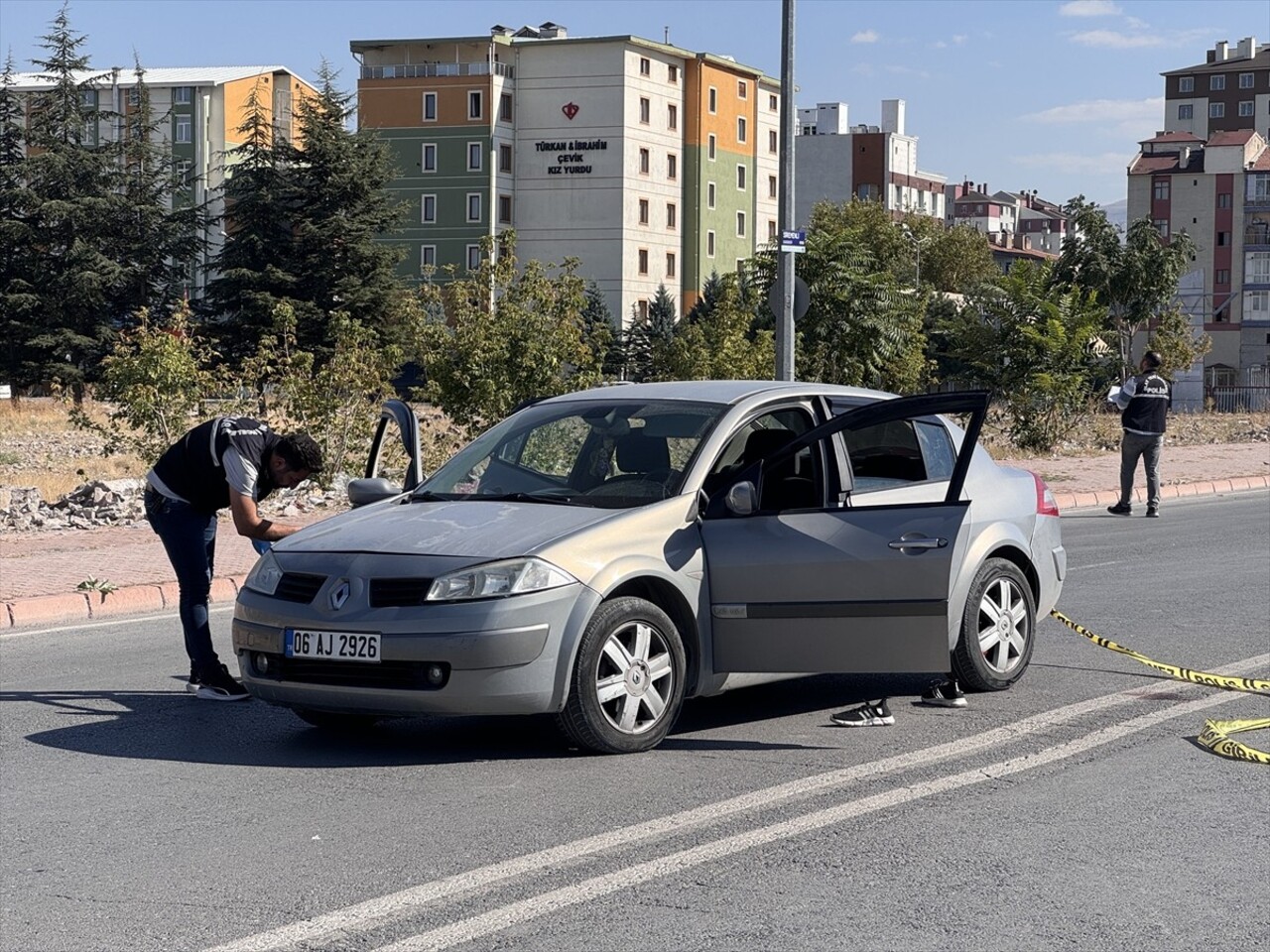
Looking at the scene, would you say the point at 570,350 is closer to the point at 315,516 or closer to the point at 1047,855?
the point at 315,516

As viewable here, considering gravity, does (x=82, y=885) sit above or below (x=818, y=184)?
below

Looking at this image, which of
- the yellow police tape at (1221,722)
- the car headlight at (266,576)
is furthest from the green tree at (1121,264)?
the car headlight at (266,576)

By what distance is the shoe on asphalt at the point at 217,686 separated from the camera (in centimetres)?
859

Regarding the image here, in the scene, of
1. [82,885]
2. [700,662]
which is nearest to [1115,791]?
[700,662]

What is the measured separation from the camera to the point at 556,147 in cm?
9275

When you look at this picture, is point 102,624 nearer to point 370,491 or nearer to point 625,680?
point 370,491

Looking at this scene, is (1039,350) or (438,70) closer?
(1039,350)

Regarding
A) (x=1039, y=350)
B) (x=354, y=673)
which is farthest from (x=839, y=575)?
(x=1039, y=350)

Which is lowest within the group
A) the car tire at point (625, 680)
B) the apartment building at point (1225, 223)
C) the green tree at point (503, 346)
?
the car tire at point (625, 680)

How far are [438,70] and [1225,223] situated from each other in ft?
198

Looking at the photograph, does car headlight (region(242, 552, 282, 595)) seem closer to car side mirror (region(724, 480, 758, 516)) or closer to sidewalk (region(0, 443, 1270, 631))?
car side mirror (region(724, 480, 758, 516))

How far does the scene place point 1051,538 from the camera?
8867 millimetres

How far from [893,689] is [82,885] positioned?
15.0 ft

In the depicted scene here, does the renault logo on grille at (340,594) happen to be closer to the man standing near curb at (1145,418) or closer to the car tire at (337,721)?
the car tire at (337,721)
